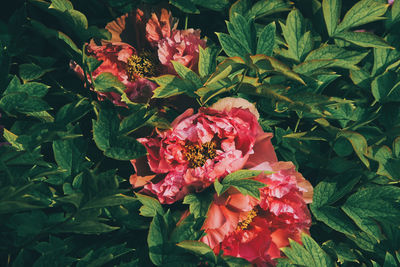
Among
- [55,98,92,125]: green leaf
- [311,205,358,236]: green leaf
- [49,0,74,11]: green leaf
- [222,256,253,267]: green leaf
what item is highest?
[49,0,74,11]: green leaf

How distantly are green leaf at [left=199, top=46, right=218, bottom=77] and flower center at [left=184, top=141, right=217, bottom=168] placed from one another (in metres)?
0.15

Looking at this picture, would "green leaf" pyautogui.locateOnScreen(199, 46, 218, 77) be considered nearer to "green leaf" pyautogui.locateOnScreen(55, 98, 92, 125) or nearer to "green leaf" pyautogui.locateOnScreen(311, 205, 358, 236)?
"green leaf" pyautogui.locateOnScreen(55, 98, 92, 125)

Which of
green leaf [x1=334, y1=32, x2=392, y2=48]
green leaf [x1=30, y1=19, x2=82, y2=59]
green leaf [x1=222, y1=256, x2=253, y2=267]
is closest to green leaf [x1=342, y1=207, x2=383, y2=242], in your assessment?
green leaf [x1=222, y1=256, x2=253, y2=267]

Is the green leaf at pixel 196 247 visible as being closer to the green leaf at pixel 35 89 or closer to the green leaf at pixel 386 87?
the green leaf at pixel 35 89

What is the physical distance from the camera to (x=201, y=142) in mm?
798

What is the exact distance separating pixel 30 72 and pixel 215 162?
16.9 inches

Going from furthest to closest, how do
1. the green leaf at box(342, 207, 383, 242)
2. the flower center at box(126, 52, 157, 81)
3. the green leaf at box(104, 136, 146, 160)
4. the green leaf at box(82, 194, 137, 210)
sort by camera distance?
the flower center at box(126, 52, 157, 81)
the green leaf at box(342, 207, 383, 242)
the green leaf at box(104, 136, 146, 160)
the green leaf at box(82, 194, 137, 210)

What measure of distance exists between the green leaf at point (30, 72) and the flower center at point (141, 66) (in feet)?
0.64

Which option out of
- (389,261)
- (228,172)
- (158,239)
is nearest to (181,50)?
(228,172)

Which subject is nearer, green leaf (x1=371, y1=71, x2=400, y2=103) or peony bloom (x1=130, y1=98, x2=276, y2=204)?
peony bloom (x1=130, y1=98, x2=276, y2=204)

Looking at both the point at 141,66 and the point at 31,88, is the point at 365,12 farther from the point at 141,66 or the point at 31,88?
the point at 31,88

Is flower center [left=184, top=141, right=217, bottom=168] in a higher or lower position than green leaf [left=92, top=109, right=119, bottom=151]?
lower

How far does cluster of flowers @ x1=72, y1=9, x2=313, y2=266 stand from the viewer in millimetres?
734

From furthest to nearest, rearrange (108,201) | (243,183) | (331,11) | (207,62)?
(331,11) < (207,62) < (243,183) < (108,201)
